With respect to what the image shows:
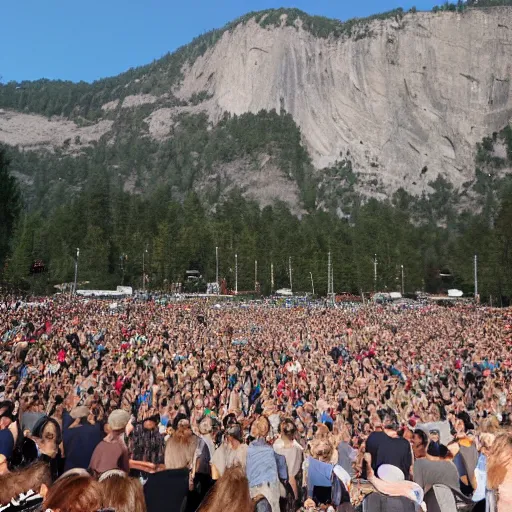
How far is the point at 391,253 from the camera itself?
Answer: 85.3 m

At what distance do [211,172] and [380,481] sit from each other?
14244 cm

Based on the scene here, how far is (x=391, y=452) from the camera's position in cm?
639

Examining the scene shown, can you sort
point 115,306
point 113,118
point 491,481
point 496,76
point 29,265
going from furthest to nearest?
point 113,118 < point 496,76 < point 29,265 < point 115,306 < point 491,481

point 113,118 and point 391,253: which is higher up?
point 113,118

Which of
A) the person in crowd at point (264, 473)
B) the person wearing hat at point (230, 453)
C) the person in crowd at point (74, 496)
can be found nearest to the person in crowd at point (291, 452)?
the person wearing hat at point (230, 453)

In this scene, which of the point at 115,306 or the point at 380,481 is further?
the point at 115,306

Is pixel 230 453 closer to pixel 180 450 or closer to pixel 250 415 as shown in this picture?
pixel 180 450

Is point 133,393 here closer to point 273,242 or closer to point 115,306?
point 115,306

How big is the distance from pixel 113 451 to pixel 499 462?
128 inches

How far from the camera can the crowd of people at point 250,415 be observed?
13.9 feet

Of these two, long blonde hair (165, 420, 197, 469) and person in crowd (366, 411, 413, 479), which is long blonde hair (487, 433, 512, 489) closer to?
person in crowd (366, 411, 413, 479)

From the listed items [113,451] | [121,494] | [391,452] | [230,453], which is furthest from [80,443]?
[121,494]

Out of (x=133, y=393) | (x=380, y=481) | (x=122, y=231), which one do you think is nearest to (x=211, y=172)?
(x=122, y=231)

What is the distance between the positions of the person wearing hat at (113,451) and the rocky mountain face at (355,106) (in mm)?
126714
